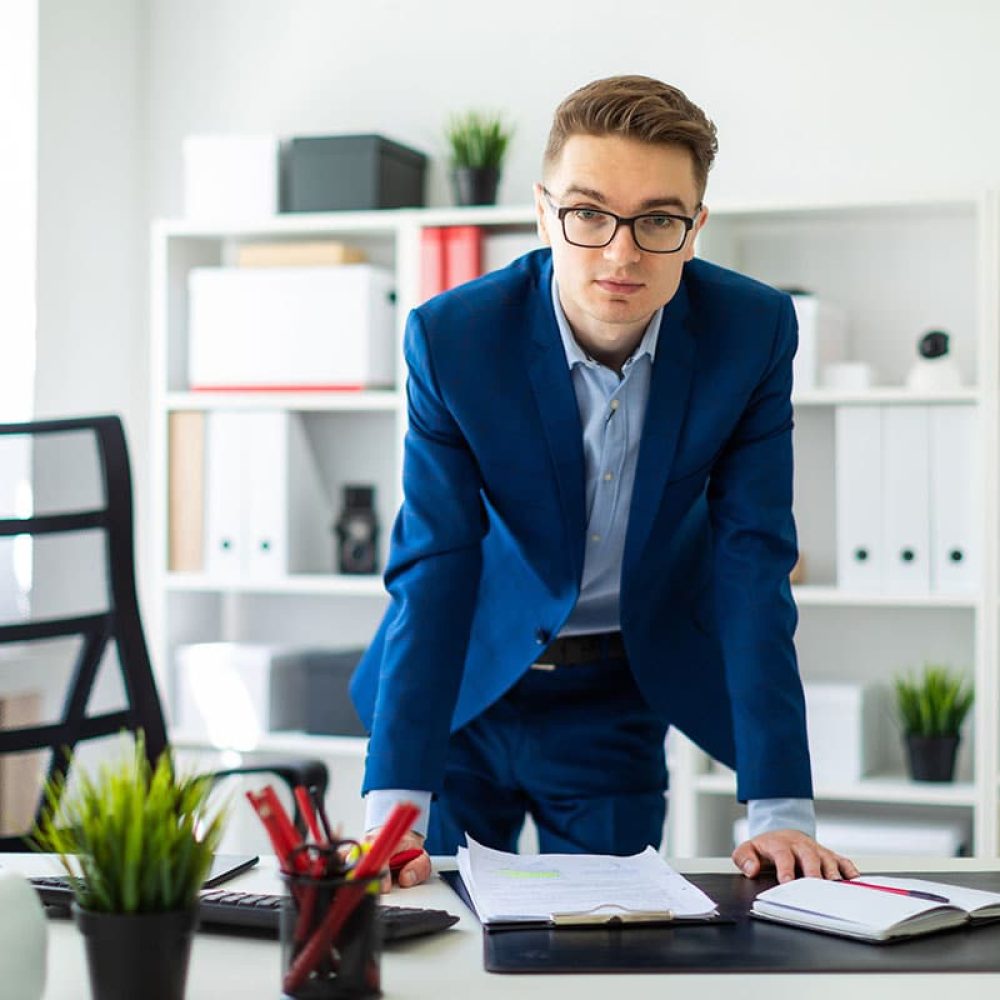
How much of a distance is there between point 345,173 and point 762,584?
7.16 ft

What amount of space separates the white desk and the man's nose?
0.69 metres

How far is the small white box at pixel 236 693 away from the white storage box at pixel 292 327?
0.65 metres

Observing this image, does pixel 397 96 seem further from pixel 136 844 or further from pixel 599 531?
pixel 136 844

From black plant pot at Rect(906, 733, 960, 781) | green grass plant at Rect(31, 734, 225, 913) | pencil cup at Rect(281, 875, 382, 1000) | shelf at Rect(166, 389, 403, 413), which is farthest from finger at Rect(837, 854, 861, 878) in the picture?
shelf at Rect(166, 389, 403, 413)

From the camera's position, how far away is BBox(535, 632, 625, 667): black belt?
6.13ft

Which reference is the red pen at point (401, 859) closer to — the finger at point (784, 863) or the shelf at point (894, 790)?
the finger at point (784, 863)

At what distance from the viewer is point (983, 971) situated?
118 cm

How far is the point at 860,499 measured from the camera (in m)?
3.26

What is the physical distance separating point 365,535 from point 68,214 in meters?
1.07

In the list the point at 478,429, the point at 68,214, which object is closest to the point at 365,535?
the point at 68,214

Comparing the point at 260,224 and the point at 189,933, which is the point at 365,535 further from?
the point at 189,933

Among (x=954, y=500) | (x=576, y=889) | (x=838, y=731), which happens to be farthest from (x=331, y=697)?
(x=576, y=889)

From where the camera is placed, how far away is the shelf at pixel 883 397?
3191 mm

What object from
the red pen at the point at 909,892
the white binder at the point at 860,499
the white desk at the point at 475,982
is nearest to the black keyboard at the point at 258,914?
the white desk at the point at 475,982
